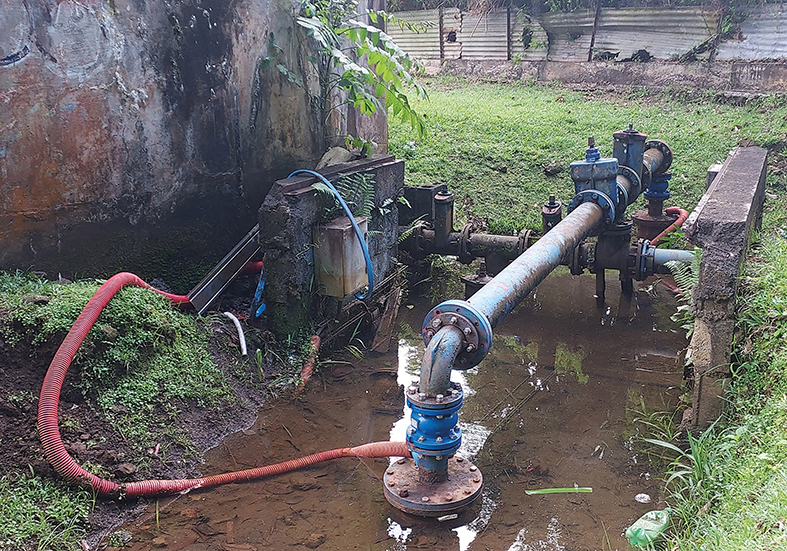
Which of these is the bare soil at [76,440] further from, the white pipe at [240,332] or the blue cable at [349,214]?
the blue cable at [349,214]

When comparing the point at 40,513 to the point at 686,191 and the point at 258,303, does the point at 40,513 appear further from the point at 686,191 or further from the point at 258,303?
the point at 686,191

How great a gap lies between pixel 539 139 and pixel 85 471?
7.01 m

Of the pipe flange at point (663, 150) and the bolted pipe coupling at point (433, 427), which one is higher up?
the pipe flange at point (663, 150)

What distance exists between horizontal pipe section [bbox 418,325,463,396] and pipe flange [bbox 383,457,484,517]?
1.70ft

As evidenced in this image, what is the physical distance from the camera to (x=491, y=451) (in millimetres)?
3600

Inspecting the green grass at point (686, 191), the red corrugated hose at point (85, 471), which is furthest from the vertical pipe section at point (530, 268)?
the green grass at point (686, 191)

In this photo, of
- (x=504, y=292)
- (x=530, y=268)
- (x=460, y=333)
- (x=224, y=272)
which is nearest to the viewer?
(x=460, y=333)

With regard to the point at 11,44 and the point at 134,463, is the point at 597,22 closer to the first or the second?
the point at 11,44

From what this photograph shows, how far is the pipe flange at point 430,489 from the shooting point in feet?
9.73

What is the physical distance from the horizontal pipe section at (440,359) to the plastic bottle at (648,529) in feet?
3.15

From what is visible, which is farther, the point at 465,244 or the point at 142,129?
the point at 465,244

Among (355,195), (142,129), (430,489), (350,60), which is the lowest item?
(430,489)

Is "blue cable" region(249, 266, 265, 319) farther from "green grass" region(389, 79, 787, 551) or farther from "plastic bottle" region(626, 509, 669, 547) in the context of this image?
"plastic bottle" region(626, 509, 669, 547)

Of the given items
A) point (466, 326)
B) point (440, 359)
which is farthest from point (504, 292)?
point (440, 359)
